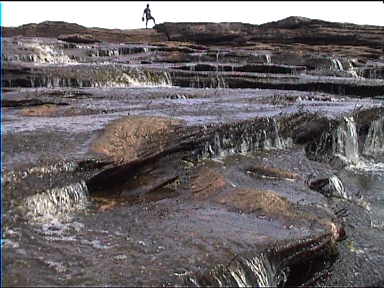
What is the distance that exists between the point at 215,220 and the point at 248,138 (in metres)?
3.10

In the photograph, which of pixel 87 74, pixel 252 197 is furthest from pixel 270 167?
pixel 87 74

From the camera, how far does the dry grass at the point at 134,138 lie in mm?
6680

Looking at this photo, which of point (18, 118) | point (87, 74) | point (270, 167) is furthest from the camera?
point (87, 74)

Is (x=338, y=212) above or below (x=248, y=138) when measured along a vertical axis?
A: below

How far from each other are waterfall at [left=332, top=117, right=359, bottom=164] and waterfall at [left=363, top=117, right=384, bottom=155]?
2.09 feet

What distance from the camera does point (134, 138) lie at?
23.2 feet

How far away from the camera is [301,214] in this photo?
5770 mm

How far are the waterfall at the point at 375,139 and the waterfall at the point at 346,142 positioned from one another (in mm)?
636

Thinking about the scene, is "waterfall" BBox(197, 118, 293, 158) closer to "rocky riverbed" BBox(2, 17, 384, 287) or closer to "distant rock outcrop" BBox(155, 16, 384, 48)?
"rocky riverbed" BBox(2, 17, 384, 287)

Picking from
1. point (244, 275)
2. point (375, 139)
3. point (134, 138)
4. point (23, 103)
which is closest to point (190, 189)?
point (134, 138)

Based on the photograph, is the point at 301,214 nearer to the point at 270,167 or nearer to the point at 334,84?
the point at 270,167

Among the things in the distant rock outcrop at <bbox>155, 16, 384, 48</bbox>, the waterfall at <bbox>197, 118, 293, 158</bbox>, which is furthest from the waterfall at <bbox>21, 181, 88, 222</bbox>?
the distant rock outcrop at <bbox>155, 16, 384, 48</bbox>

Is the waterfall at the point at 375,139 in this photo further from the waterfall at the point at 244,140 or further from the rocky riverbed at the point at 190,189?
the waterfall at the point at 244,140

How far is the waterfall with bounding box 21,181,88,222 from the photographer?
5227 mm
